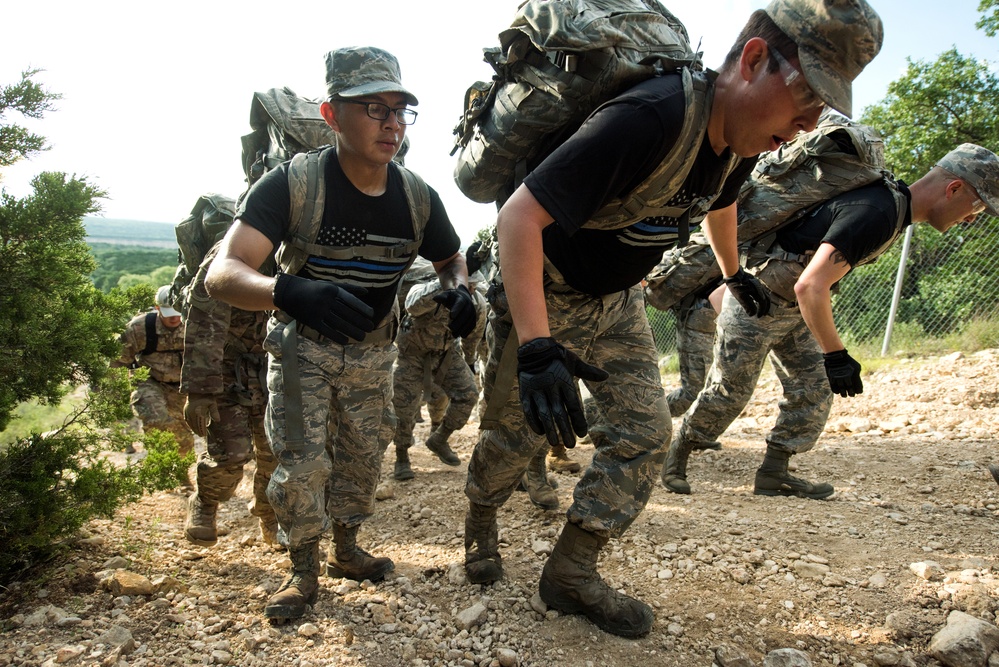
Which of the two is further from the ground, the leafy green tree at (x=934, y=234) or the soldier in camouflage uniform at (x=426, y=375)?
the leafy green tree at (x=934, y=234)

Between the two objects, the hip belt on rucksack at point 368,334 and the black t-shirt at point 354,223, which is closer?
the black t-shirt at point 354,223

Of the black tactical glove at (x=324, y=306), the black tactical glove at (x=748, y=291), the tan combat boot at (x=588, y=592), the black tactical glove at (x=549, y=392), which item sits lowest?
the tan combat boot at (x=588, y=592)

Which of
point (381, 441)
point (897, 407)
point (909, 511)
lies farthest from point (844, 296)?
point (381, 441)

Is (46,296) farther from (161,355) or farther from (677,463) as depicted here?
(677,463)

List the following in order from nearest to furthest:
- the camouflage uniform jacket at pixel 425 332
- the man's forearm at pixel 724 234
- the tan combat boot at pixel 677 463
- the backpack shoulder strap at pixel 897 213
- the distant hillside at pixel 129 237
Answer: the man's forearm at pixel 724 234
the backpack shoulder strap at pixel 897 213
the tan combat boot at pixel 677 463
the camouflage uniform jacket at pixel 425 332
the distant hillside at pixel 129 237

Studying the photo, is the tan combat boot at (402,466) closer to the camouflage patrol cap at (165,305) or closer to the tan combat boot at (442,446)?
the tan combat boot at (442,446)

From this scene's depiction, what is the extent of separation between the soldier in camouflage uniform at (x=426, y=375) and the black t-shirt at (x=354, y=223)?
6.42 ft

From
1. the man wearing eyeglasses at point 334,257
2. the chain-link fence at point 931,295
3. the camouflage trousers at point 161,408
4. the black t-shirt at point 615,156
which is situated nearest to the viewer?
the black t-shirt at point 615,156

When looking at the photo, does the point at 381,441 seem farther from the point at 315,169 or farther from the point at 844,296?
the point at 844,296

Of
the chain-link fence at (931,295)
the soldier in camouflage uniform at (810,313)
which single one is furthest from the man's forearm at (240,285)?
the chain-link fence at (931,295)

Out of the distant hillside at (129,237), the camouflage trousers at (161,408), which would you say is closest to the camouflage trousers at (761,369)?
the camouflage trousers at (161,408)

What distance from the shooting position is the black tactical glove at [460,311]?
9.11 feet

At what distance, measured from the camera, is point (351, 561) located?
3.22 metres

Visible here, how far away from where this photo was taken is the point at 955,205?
3.61 m
